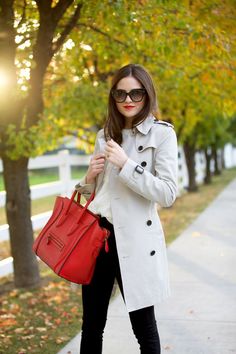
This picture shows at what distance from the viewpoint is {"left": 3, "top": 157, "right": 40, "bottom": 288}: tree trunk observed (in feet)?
A: 19.2

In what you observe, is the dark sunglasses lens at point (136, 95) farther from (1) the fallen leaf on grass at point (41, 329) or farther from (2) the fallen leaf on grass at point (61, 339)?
(1) the fallen leaf on grass at point (41, 329)

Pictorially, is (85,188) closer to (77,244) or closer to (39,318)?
(77,244)

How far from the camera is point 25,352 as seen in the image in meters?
4.14

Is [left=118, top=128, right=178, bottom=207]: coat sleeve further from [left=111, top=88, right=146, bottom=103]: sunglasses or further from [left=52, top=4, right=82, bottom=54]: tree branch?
[left=52, top=4, right=82, bottom=54]: tree branch

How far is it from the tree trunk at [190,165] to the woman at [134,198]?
1481 centimetres

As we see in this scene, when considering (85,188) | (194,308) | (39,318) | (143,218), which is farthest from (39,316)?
(143,218)

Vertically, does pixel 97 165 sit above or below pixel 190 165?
above

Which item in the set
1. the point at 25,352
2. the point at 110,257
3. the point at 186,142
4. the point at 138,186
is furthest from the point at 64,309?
the point at 186,142

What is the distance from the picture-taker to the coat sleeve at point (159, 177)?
8.58ft

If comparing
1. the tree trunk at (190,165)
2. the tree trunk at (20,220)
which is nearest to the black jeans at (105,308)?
the tree trunk at (20,220)

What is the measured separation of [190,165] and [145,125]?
15111 mm

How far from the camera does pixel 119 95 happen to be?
2.82 m

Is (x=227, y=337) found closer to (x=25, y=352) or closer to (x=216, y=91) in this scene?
(x=25, y=352)

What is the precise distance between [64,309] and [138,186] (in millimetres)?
2980
